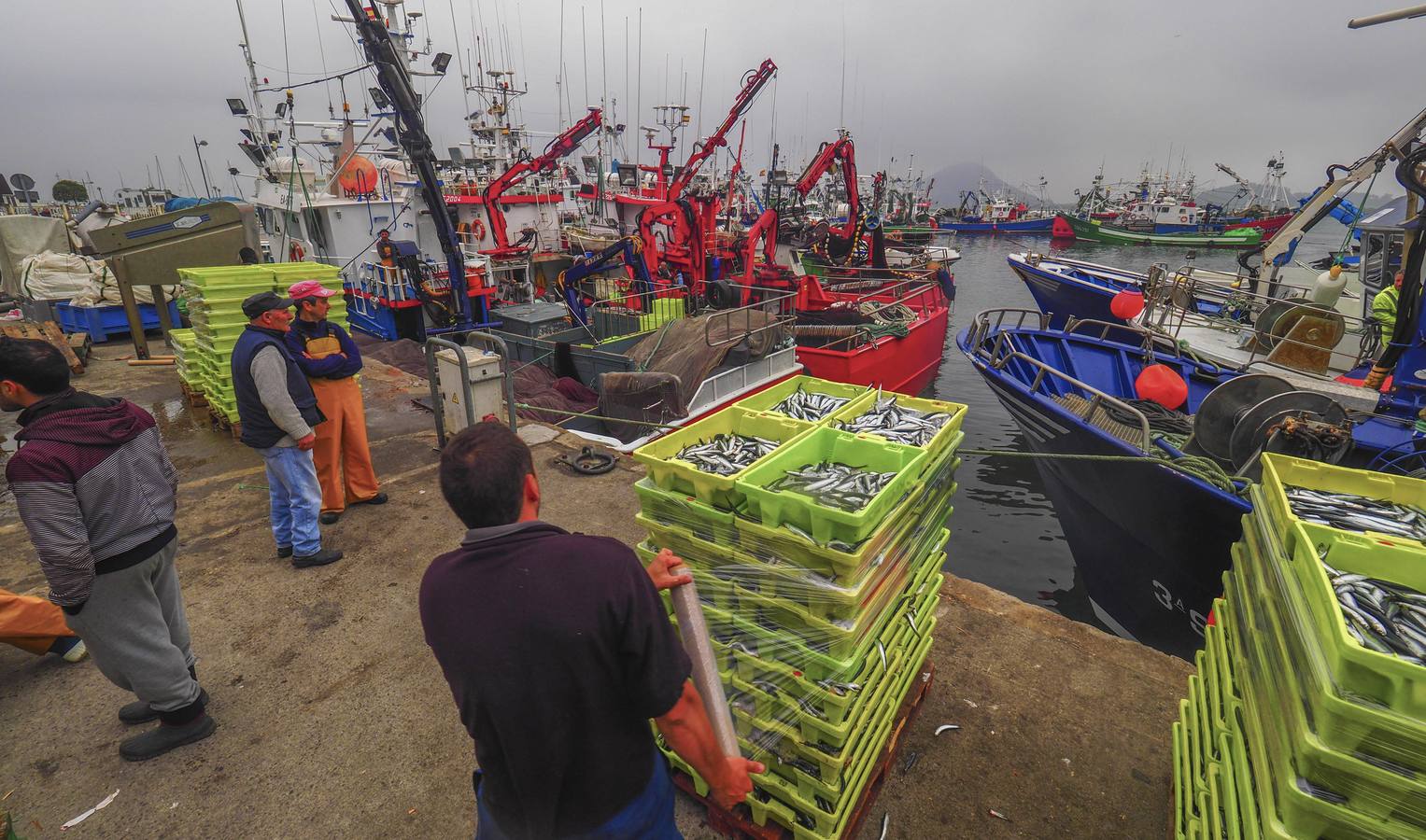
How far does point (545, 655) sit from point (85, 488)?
2.47m

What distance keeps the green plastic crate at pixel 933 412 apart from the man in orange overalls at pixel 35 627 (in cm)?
415

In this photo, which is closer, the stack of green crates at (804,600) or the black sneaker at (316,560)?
the stack of green crates at (804,600)

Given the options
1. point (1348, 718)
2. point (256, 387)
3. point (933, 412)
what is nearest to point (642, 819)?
Result: point (1348, 718)

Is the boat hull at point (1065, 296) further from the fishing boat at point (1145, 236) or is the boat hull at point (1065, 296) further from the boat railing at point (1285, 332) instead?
the fishing boat at point (1145, 236)

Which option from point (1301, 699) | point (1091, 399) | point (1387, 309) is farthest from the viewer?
point (1091, 399)

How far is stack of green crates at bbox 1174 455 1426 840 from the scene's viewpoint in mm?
1434

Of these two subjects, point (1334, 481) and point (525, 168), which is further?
point (525, 168)

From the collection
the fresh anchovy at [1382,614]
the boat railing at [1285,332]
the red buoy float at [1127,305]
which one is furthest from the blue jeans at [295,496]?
the red buoy float at [1127,305]

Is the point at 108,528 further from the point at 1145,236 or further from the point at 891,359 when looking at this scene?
the point at 1145,236

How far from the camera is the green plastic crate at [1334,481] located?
240 centimetres

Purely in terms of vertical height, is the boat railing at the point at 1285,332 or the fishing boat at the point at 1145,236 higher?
the fishing boat at the point at 1145,236

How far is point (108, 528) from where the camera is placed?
2.58 metres

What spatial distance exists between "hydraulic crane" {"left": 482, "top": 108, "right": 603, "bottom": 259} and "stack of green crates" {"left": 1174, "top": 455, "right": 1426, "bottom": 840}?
546 inches

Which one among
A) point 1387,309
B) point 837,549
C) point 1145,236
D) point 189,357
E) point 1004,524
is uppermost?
point 1145,236
